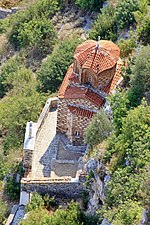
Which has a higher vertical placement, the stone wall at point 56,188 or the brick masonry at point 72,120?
the brick masonry at point 72,120

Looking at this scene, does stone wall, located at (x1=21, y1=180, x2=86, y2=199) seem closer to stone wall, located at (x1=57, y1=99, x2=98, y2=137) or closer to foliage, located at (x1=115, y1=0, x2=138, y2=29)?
stone wall, located at (x1=57, y1=99, x2=98, y2=137)

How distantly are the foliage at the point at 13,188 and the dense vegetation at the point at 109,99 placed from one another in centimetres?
4

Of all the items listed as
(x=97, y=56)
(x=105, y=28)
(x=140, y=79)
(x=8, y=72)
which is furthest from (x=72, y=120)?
(x=8, y=72)

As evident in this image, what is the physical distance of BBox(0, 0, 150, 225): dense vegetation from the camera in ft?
50.8

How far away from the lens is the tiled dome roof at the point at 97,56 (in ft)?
69.2

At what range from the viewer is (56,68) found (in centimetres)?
2633

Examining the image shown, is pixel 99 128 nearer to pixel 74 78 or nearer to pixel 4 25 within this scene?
pixel 74 78

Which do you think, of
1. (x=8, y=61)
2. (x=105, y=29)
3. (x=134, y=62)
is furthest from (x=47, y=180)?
(x=8, y=61)

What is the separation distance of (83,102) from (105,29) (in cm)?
713

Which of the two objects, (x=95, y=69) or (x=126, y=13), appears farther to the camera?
(x=126, y=13)

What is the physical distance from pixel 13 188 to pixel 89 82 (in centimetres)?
584

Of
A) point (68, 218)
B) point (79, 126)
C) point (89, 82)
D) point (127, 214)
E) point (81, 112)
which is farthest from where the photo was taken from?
point (79, 126)

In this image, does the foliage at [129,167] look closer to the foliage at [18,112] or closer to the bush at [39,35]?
the foliage at [18,112]

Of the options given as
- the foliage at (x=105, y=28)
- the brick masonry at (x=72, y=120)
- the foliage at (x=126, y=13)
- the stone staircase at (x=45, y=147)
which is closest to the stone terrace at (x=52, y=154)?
the stone staircase at (x=45, y=147)
